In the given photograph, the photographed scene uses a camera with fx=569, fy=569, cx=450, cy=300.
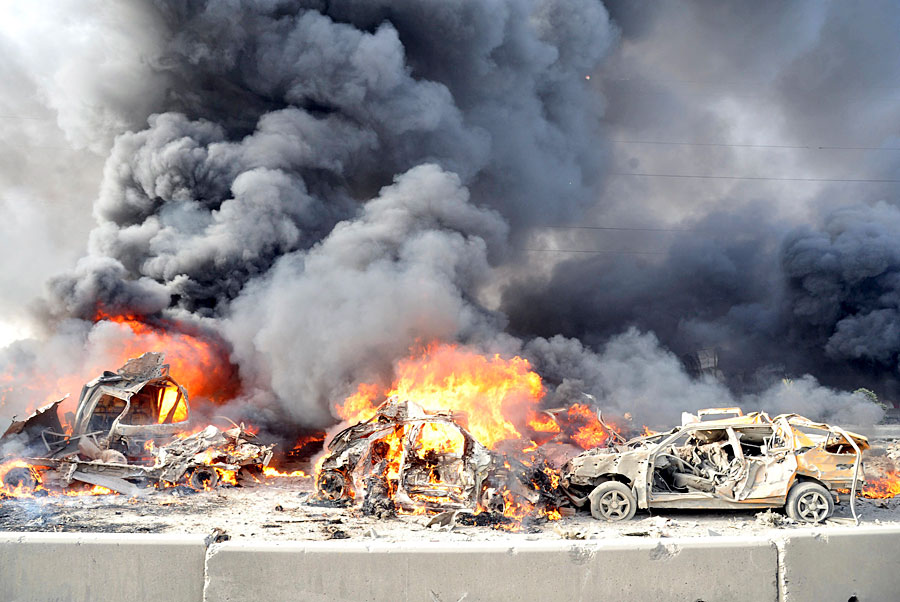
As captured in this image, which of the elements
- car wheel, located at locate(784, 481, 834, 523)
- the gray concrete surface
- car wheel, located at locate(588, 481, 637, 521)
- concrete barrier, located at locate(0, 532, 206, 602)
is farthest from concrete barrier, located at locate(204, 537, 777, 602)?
car wheel, located at locate(784, 481, 834, 523)

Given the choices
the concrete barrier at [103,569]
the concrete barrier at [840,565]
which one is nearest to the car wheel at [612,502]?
the concrete barrier at [840,565]

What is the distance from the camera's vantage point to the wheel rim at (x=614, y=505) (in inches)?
311

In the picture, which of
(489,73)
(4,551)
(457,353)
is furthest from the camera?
(489,73)

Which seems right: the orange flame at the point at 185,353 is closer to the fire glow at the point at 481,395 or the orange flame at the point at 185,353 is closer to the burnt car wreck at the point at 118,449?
the burnt car wreck at the point at 118,449

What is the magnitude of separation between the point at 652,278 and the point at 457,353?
1703 cm

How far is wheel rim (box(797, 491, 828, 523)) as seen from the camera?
7.69m

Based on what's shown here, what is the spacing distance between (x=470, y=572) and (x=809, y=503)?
6.36 meters

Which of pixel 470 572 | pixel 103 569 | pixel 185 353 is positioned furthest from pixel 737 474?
pixel 185 353

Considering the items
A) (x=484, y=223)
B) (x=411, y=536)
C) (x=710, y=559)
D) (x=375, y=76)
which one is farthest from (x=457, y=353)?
(x=710, y=559)

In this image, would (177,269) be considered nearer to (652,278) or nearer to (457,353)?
(457,353)

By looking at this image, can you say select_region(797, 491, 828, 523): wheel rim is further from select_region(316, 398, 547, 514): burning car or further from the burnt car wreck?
the burnt car wreck

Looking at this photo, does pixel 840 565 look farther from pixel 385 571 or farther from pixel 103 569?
pixel 103 569

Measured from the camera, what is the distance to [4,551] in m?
3.69

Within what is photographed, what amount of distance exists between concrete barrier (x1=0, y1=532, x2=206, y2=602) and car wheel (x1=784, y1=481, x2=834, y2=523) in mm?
7526
